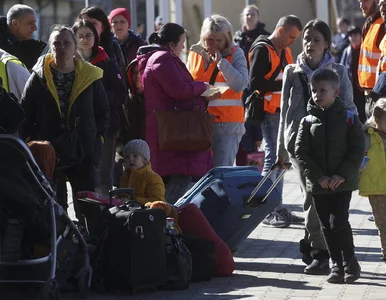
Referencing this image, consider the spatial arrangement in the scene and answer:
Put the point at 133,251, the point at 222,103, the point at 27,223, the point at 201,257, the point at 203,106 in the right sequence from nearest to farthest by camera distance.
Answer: the point at 27,223 < the point at 133,251 < the point at 201,257 < the point at 203,106 < the point at 222,103

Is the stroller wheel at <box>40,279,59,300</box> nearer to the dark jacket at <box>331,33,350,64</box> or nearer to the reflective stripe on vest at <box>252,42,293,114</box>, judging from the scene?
the reflective stripe on vest at <box>252,42,293,114</box>

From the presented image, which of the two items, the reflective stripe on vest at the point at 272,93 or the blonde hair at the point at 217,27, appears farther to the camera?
the reflective stripe on vest at the point at 272,93

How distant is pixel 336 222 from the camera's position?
812 cm

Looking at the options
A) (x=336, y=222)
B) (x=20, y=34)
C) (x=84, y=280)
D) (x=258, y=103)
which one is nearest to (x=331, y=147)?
(x=336, y=222)

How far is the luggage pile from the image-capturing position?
7.78m

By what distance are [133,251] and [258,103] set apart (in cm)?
367

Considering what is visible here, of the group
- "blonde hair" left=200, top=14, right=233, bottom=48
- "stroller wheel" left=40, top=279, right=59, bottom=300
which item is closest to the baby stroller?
"stroller wheel" left=40, top=279, right=59, bottom=300

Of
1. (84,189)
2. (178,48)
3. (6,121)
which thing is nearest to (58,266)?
(6,121)

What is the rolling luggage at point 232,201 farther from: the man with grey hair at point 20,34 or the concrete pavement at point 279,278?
the man with grey hair at point 20,34

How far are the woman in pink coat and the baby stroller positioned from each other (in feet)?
7.51

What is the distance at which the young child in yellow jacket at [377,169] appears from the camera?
837 centimetres

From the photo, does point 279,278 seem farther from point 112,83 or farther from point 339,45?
point 339,45

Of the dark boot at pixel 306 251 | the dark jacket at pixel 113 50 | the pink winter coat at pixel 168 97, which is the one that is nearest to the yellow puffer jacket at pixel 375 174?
the dark boot at pixel 306 251

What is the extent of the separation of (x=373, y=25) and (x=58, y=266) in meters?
5.01
